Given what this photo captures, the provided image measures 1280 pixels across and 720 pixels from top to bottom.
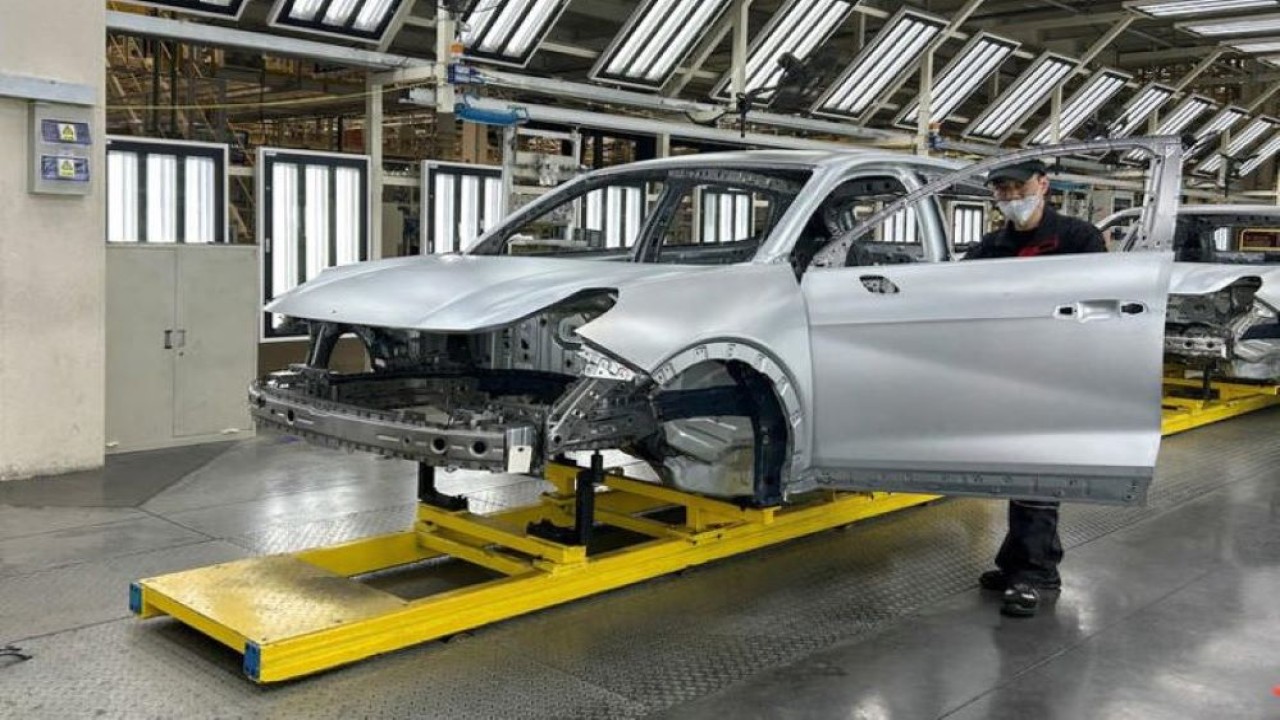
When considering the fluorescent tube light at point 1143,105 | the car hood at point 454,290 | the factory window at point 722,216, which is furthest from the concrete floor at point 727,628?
the fluorescent tube light at point 1143,105

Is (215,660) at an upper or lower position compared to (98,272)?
lower

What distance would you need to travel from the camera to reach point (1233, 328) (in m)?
8.29

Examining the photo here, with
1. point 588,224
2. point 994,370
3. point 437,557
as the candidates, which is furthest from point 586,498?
point 588,224

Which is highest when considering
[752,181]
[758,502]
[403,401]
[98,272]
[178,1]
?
[178,1]

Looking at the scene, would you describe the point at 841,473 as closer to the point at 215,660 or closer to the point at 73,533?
the point at 215,660

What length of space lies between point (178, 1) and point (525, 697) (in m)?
5.45

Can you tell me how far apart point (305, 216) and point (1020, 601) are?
5671 mm

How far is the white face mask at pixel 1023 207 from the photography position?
430cm

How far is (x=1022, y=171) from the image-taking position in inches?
170

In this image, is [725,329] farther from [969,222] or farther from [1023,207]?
[969,222]

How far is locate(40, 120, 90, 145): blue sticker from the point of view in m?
5.91

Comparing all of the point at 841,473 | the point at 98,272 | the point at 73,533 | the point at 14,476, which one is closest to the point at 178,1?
the point at 98,272

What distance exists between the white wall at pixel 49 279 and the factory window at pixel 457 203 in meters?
2.87

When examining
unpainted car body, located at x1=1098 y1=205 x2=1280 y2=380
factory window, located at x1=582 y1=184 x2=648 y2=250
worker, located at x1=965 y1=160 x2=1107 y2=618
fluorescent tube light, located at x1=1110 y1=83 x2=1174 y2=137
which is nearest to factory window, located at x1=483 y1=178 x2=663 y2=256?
factory window, located at x1=582 y1=184 x2=648 y2=250
